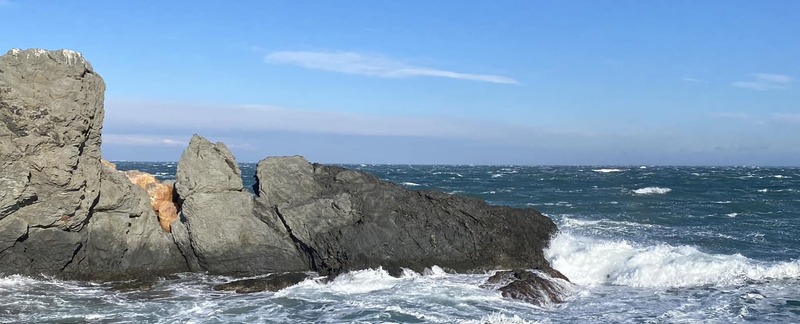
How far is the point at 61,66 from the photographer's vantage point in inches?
662

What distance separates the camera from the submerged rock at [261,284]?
1565 cm

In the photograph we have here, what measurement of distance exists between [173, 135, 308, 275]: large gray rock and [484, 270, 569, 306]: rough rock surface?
16.9 ft

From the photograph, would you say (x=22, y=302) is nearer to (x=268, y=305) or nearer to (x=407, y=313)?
(x=268, y=305)

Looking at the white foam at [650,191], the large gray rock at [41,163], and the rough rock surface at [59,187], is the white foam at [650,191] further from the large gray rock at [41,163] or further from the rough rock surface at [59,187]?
the large gray rock at [41,163]

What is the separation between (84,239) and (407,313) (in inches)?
342

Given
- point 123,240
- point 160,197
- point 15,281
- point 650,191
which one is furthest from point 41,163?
Result: point 650,191

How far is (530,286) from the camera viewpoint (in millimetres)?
15156

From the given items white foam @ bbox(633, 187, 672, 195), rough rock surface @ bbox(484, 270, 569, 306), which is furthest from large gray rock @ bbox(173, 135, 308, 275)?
white foam @ bbox(633, 187, 672, 195)

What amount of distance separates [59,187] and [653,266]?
14.9 m

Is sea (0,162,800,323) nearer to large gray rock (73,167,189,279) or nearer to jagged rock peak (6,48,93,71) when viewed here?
large gray rock (73,167,189,279)

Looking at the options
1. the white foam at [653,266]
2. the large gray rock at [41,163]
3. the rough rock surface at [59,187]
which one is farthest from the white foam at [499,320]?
the large gray rock at [41,163]

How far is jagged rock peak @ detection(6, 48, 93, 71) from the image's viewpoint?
16516 millimetres

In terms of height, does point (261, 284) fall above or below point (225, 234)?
below

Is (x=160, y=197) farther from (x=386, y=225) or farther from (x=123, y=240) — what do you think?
(x=386, y=225)
